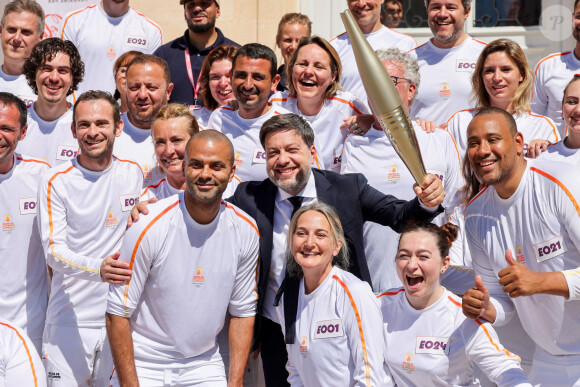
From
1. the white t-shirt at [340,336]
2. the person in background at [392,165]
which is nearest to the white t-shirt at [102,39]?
the person in background at [392,165]

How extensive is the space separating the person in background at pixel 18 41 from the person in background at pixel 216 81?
4.10 ft

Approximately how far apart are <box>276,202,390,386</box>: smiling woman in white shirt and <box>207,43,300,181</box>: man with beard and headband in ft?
3.27

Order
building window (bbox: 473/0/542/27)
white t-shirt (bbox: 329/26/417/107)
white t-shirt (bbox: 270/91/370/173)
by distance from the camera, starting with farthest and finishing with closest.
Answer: building window (bbox: 473/0/542/27)
white t-shirt (bbox: 329/26/417/107)
white t-shirt (bbox: 270/91/370/173)

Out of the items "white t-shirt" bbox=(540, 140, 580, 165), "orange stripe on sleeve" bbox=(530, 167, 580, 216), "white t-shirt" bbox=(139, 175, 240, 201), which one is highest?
"white t-shirt" bbox=(540, 140, 580, 165)

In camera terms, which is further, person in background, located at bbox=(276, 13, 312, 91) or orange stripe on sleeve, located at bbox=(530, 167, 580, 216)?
person in background, located at bbox=(276, 13, 312, 91)

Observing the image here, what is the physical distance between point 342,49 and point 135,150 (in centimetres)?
182

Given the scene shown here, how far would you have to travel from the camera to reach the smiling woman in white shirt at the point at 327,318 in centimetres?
454

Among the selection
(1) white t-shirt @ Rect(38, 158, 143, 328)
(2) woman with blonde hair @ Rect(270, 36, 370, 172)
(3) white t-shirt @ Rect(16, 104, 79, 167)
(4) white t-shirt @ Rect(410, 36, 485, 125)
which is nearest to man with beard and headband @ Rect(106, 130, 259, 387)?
(1) white t-shirt @ Rect(38, 158, 143, 328)

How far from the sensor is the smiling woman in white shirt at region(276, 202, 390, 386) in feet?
14.9

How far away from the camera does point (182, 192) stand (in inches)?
206

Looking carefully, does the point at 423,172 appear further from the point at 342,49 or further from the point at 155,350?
the point at 342,49

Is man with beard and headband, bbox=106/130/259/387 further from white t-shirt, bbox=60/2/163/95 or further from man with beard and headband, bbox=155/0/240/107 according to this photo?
white t-shirt, bbox=60/2/163/95

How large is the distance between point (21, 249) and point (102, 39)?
234 cm

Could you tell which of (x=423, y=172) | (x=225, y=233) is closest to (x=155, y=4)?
(x=225, y=233)
